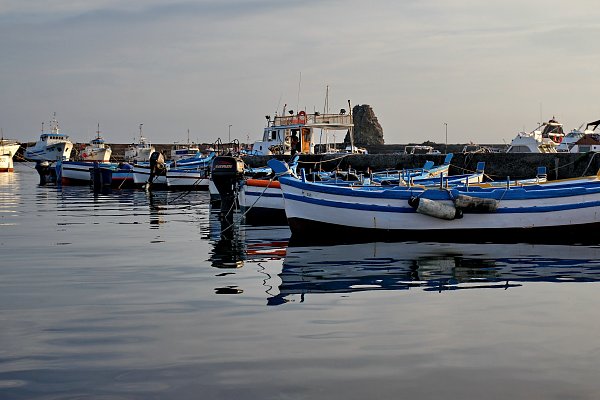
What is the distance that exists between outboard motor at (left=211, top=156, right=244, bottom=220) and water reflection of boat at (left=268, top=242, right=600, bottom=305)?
352 inches

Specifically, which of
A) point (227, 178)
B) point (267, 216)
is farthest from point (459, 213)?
point (227, 178)

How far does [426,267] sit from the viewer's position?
13938 mm

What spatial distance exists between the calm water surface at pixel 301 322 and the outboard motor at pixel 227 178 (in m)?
8.44

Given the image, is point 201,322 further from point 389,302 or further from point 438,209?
point 438,209

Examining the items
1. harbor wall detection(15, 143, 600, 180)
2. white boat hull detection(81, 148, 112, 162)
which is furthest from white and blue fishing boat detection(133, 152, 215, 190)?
white boat hull detection(81, 148, 112, 162)

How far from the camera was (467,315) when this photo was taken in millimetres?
9609

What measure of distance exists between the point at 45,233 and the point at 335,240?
24.8 feet

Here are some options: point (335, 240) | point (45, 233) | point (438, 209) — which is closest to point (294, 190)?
point (335, 240)

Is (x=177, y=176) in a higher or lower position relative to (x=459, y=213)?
lower

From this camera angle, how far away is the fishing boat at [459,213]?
17.7 metres

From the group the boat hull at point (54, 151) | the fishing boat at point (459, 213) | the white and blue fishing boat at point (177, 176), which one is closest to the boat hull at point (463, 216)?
the fishing boat at point (459, 213)

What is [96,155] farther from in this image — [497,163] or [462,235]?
[462,235]

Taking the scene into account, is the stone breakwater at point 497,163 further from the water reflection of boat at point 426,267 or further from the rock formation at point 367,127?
the rock formation at point 367,127

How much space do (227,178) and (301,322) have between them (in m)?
16.6
